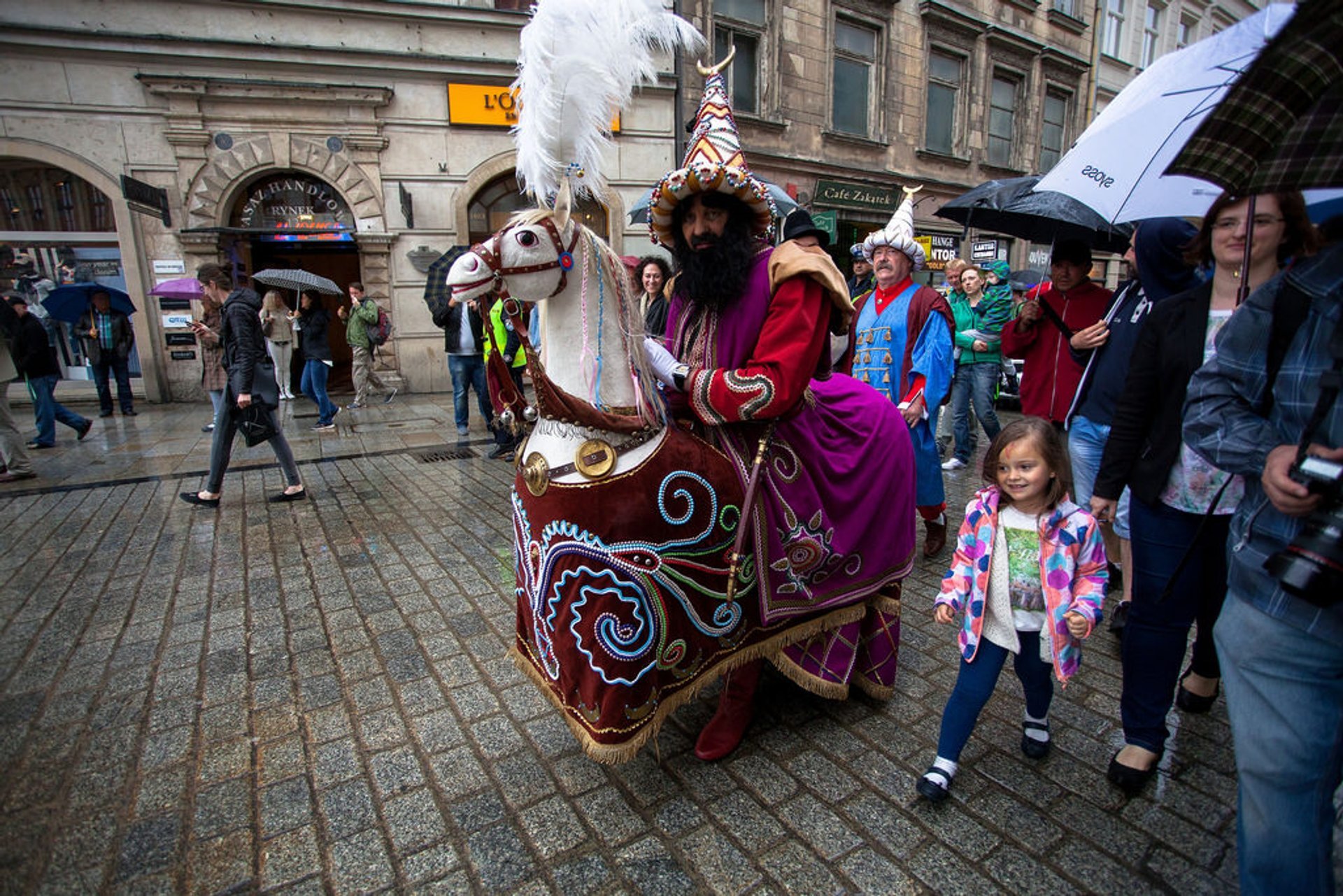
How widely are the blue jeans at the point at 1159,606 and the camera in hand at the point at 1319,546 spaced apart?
Answer: 0.96 m

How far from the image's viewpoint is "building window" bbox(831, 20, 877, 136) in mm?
13789

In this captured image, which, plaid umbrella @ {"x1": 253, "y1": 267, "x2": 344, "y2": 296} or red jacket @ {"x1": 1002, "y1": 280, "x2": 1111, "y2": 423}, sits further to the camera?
plaid umbrella @ {"x1": 253, "y1": 267, "x2": 344, "y2": 296}

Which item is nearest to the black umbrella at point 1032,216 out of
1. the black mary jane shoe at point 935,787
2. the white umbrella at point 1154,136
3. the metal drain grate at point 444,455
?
the white umbrella at point 1154,136

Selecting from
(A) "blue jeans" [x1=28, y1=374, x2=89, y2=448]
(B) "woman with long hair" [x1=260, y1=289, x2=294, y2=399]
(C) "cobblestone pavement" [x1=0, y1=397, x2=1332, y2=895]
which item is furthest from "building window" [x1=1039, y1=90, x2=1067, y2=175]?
(A) "blue jeans" [x1=28, y1=374, x2=89, y2=448]

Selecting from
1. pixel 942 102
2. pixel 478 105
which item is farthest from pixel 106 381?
pixel 942 102

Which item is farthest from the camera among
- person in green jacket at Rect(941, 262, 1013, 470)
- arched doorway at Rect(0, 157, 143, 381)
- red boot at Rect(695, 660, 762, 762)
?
arched doorway at Rect(0, 157, 143, 381)

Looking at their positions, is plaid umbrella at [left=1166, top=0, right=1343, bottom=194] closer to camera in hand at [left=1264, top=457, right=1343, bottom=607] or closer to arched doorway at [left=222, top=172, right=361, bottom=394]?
camera in hand at [left=1264, top=457, right=1343, bottom=607]

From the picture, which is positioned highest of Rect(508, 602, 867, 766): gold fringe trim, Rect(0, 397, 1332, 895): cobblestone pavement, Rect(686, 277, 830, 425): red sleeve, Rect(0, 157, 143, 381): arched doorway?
Rect(0, 157, 143, 381): arched doorway

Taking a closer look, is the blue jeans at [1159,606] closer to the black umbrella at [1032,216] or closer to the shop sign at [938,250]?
the black umbrella at [1032,216]

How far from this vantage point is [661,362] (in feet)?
6.91

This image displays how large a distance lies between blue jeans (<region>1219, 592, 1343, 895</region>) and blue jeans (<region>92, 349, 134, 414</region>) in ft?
40.6

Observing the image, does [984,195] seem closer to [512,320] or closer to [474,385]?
[512,320]

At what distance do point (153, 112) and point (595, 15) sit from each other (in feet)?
38.3

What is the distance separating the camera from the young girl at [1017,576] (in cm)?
201
